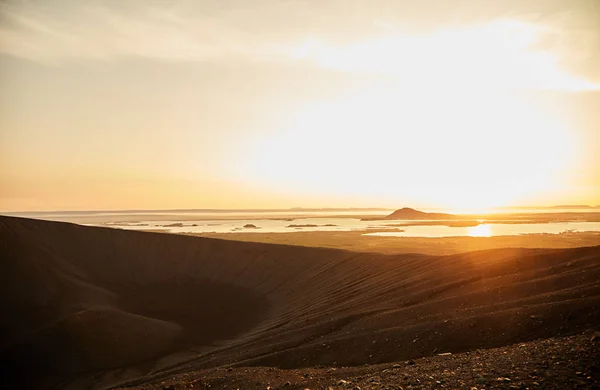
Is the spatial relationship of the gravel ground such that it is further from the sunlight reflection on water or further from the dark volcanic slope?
the sunlight reflection on water

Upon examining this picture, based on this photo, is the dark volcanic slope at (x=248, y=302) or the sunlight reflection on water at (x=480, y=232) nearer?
the dark volcanic slope at (x=248, y=302)

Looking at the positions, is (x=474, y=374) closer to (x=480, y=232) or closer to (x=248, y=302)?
(x=248, y=302)

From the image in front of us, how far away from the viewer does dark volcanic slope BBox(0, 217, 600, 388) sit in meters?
15.9

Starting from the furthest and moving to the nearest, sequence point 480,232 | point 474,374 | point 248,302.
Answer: point 480,232 → point 248,302 → point 474,374

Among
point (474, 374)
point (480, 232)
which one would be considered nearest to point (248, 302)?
point (474, 374)

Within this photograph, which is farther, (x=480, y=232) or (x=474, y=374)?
(x=480, y=232)

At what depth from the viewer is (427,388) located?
8.97 meters

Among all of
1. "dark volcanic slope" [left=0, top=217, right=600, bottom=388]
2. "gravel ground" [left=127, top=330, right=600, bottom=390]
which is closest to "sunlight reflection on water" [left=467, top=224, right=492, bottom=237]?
"dark volcanic slope" [left=0, top=217, right=600, bottom=388]

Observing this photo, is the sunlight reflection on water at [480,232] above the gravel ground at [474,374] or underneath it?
underneath

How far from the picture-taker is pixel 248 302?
1641 inches

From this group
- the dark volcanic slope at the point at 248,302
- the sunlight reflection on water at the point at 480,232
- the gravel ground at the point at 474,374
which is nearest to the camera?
the gravel ground at the point at 474,374

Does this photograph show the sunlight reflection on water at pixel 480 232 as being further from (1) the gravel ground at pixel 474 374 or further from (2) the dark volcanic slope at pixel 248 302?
(1) the gravel ground at pixel 474 374

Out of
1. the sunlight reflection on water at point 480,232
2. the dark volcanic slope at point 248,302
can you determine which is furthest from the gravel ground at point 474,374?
the sunlight reflection on water at point 480,232

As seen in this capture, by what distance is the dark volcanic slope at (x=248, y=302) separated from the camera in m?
15.9
